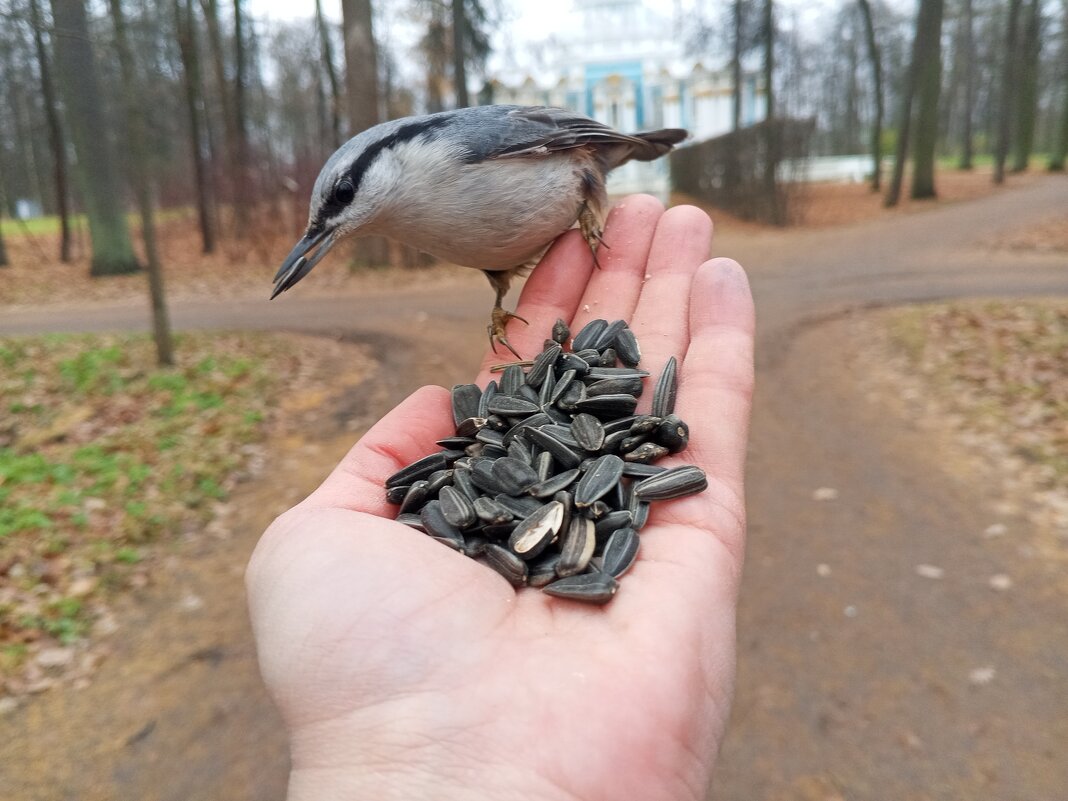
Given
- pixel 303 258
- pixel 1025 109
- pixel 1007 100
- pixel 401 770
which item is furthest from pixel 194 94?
pixel 1025 109

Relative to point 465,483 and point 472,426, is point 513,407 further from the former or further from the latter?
point 465,483

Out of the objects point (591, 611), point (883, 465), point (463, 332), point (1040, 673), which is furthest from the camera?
point (463, 332)

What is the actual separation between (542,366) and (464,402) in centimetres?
30

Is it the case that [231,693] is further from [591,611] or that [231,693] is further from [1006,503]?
[1006,503]

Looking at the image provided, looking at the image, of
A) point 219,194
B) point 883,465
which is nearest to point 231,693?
point 883,465

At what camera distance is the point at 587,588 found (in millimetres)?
1588

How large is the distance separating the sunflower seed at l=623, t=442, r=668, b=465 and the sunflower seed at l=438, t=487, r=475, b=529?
492 millimetres

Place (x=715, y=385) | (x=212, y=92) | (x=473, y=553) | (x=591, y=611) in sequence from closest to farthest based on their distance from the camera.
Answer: (x=591, y=611), (x=473, y=553), (x=715, y=385), (x=212, y=92)

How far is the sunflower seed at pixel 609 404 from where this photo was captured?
7.43ft

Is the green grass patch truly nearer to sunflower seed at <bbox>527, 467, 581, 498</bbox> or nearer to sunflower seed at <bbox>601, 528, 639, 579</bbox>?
sunflower seed at <bbox>527, 467, 581, 498</bbox>

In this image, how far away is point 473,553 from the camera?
184cm

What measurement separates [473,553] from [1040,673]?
8.78 ft

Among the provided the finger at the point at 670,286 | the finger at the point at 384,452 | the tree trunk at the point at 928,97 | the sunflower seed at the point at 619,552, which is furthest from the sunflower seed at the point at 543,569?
the tree trunk at the point at 928,97

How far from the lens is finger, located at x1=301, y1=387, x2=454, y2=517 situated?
2004 millimetres
